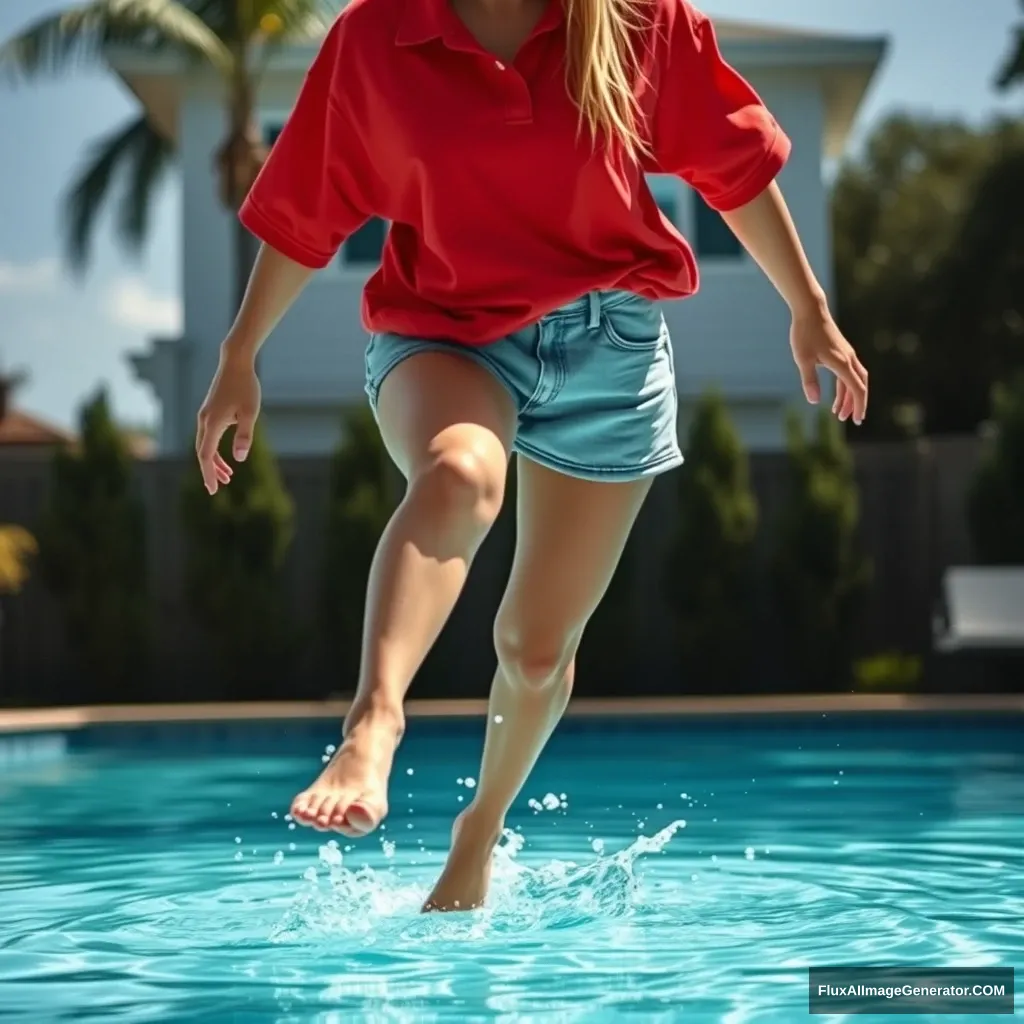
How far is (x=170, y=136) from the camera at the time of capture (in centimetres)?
1909

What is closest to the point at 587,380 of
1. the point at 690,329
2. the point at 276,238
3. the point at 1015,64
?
the point at 276,238

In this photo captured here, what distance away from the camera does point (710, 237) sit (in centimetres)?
1655

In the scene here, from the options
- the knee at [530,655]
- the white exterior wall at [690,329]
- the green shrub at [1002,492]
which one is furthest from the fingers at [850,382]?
the white exterior wall at [690,329]

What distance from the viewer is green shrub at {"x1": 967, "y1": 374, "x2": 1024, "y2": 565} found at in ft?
41.7

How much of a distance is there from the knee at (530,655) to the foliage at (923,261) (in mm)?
21679

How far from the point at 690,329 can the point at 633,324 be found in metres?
13.2

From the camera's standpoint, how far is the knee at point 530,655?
139 inches

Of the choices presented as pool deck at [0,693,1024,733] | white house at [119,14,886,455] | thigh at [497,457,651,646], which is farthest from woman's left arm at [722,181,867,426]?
white house at [119,14,886,455]

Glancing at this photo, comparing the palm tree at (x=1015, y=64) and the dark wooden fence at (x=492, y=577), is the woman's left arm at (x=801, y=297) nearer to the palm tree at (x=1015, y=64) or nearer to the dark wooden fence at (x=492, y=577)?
the dark wooden fence at (x=492, y=577)

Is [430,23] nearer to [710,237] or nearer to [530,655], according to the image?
[530,655]

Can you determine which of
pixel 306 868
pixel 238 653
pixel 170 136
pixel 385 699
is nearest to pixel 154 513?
pixel 238 653

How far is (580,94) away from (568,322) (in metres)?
0.41

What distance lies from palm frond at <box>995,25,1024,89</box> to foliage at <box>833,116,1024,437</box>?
1475 millimetres

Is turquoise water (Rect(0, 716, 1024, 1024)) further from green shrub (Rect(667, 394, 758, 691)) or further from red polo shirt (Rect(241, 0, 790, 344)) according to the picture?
green shrub (Rect(667, 394, 758, 691))
